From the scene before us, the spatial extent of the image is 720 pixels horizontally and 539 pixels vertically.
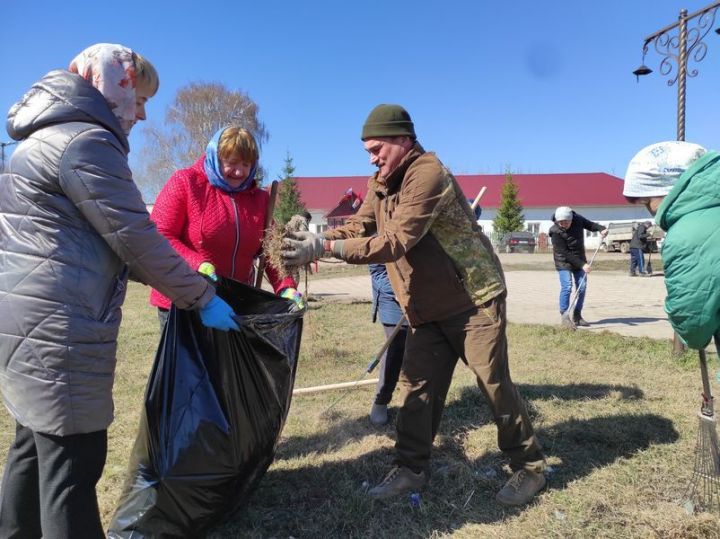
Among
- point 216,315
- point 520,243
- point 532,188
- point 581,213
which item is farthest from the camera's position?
point 532,188

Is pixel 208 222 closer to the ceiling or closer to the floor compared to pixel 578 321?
closer to the ceiling

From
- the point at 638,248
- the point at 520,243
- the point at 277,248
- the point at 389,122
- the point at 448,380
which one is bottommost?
the point at 520,243

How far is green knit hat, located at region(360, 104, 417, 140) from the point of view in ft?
7.95

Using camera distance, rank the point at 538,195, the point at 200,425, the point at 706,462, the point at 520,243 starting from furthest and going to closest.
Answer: the point at 538,195 → the point at 520,243 → the point at 706,462 → the point at 200,425

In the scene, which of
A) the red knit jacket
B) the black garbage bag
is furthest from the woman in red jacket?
the black garbage bag

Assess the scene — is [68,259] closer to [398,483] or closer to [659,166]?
[398,483]

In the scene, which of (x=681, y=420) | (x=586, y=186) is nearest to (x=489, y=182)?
(x=586, y=186)

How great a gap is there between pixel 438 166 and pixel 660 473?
1.92m

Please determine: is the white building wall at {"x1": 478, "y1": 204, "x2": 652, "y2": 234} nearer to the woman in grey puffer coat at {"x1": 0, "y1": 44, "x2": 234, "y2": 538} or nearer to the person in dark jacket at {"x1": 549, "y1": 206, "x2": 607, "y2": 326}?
the person in dark jacket at {"x1": 549, "y1": 206, "x2": 607, "y2": 326}

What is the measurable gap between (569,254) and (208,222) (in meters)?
5.77

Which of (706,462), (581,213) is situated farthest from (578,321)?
(581,213)

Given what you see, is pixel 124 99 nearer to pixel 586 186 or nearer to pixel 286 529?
pixel 286 529

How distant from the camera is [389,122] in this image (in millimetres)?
2422

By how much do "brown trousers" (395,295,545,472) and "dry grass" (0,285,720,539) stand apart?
23 cm
